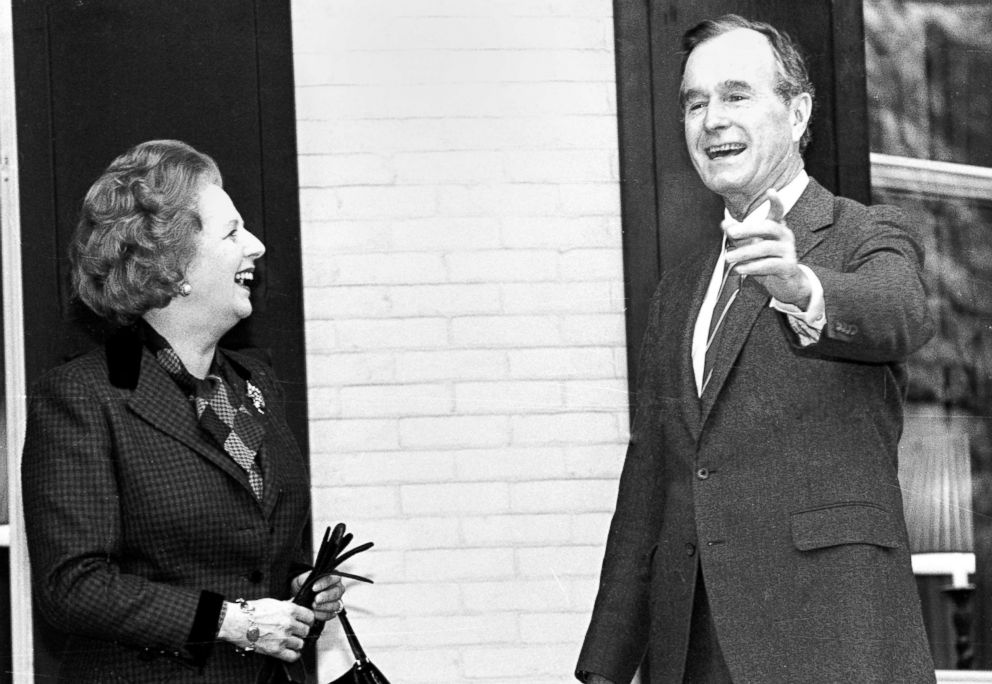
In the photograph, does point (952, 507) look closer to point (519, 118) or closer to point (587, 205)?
point (587, 205)

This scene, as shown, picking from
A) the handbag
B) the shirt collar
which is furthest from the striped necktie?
the handbag

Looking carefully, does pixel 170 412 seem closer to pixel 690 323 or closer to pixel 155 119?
pixel 155 119

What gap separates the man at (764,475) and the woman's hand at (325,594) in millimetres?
496

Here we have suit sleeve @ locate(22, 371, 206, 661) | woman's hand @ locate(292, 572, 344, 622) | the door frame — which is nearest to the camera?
suit sleeve @ locate(22, 371, 206, 661)

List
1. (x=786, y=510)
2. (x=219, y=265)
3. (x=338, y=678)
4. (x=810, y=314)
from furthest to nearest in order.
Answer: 1. (x=219, y=265)
2. (x=338, y=678)
3. (x=786, y=510)
4. (x=810, y=314)

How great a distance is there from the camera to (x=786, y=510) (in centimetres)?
279

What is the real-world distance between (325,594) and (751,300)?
0.98m

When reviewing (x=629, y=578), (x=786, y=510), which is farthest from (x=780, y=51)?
(x=629, y=578)

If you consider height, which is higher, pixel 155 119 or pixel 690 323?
pixel 155 119

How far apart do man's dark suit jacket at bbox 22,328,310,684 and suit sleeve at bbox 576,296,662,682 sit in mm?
625

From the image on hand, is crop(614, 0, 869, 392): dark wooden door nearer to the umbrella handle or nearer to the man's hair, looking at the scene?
the man's hair

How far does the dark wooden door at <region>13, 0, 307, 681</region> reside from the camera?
350 centimetres

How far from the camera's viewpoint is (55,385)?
2.99 metres

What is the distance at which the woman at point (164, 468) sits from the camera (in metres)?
2.87
